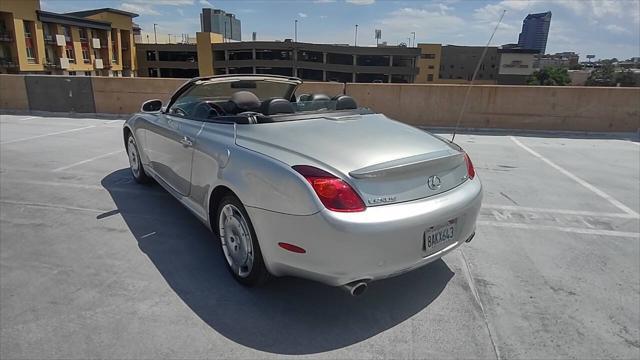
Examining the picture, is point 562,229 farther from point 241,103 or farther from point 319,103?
point 241,103

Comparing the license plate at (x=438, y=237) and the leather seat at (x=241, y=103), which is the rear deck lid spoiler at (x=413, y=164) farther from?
the leather seat at (x=241, y=103)

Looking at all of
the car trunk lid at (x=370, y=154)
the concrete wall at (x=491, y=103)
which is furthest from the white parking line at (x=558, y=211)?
the concrete wall at (x=491, y=103)

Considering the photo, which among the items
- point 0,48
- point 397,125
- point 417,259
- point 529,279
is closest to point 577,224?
point 529,279

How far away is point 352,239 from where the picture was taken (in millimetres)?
2070

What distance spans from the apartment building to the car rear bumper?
186 feet

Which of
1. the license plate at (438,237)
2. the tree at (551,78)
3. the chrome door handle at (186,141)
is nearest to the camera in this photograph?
the license plate at (438,237)

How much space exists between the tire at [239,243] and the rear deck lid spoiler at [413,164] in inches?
32.6

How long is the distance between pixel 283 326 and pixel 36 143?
301 inches

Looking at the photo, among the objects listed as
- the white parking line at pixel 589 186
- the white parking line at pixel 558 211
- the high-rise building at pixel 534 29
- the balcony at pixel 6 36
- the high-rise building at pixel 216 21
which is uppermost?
the high-rise building at pixel 216 21

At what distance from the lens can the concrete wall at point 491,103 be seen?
970cm

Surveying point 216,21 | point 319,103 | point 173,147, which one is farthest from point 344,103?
point 216,21

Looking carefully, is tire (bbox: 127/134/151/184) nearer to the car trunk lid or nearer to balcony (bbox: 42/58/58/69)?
the car trunk lid

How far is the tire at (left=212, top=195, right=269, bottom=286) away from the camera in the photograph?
99.4 inches

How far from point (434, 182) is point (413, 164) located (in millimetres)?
218
